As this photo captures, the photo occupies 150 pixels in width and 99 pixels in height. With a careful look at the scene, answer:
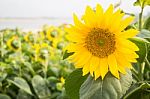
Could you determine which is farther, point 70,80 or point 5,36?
point 5,36

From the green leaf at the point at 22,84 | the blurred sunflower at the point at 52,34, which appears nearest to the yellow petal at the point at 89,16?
the green leaf at the point at 22,84

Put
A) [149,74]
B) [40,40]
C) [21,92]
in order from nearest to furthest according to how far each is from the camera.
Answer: [149,74] → [21,92] → [40,40]

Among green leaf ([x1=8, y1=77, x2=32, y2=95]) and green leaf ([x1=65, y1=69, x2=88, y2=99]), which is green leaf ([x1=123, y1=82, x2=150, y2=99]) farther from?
green leaf ([x1=8, y1=77, x2=32, y2=95])

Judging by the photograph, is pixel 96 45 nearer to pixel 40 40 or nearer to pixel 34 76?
pixel 34 76

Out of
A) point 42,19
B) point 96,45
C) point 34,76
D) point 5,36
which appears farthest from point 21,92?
point 42,19

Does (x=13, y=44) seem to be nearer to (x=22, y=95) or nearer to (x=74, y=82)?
(x=22, y=95)

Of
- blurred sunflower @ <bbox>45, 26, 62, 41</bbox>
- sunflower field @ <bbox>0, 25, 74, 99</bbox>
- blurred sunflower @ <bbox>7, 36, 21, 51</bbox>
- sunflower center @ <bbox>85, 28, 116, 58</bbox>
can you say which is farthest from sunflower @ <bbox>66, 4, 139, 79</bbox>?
blurred sunflower @ <bbox>45, 26, 62, 41</bbox>
